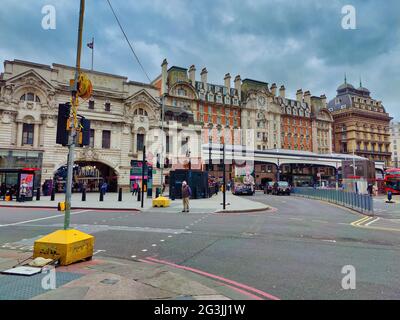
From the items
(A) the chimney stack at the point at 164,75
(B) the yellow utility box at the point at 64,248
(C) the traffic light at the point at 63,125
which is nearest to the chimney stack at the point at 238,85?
(A) the chimney stack at the point at 164,75

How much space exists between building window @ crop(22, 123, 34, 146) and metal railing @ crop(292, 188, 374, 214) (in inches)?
1417

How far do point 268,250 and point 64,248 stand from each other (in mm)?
4916

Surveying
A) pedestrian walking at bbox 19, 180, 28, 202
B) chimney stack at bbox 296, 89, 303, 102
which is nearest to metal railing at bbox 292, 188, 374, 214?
pedestrian walking at bbox 19, 180, 28, 202

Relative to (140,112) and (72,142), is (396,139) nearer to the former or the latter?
(140,112)

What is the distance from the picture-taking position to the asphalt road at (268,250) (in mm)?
4766

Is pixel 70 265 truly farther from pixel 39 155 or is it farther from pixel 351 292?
pixel 39 155

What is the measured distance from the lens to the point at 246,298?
409cm

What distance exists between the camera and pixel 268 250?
23.7 feet

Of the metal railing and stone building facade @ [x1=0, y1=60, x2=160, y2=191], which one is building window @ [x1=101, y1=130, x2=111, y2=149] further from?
the metal railing

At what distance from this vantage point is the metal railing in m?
16.9

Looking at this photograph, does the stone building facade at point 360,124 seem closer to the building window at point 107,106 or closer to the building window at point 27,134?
the building window at point 107,106

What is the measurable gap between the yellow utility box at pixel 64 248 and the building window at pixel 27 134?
3552cm
